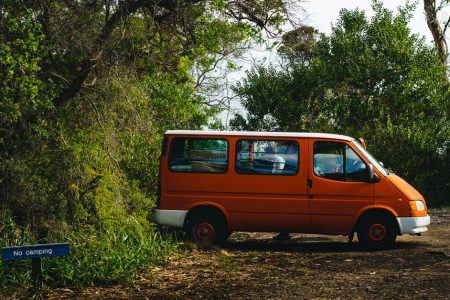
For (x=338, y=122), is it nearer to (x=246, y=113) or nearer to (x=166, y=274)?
(x=246, y=113)

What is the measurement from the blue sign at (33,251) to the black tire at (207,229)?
462cm

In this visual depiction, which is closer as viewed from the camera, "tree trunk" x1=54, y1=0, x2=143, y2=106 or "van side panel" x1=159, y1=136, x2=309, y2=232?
"tree trunk" x1=54, y1=0, x2=143, y2=106

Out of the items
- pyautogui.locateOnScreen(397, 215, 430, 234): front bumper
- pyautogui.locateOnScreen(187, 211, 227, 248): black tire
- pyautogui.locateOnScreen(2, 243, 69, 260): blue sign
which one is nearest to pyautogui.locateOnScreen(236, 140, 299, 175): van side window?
pyautogui.locateOnScreen(187, 211, 227, 248): black tire

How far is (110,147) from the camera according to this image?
12648mm

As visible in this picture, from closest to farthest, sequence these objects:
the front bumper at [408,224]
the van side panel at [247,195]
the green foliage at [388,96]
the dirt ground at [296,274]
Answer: the dirt ground at [296,274] → the front bumper at [408,224] → the van side panel at [247,195] → the green foliage at [388,96]

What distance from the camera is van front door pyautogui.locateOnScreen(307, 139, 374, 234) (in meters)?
13.1

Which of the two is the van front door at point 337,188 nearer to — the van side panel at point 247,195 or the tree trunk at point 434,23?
the van side panel at point 247,195

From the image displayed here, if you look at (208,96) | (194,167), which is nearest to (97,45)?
(194,167)

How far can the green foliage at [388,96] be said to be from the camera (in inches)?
1031

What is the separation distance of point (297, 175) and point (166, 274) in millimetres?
3605

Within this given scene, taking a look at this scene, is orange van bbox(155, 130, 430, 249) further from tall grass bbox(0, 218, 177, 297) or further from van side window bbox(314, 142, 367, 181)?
tall grass bbox(0, 218, 177, 297)

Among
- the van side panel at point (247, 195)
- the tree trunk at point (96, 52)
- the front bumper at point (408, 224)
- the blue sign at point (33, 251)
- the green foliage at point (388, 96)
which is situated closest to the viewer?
the blue sign at point (33, 251)

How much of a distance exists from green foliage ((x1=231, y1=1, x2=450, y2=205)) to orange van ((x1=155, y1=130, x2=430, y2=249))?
42.6 ft

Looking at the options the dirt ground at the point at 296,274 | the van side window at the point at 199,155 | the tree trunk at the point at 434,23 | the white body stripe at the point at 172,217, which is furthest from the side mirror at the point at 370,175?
the tree trunk at the point at 434,23
